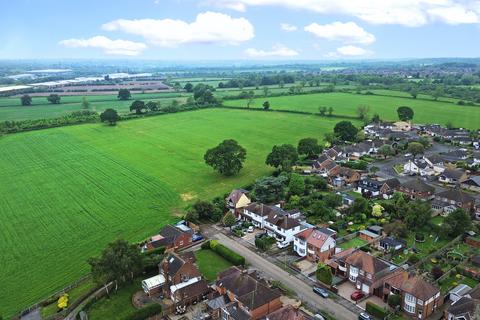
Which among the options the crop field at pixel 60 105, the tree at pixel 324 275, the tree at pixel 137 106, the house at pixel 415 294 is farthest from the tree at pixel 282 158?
the crop field at pixel 60 105

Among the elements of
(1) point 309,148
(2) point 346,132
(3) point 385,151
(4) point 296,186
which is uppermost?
(2) point 346,132

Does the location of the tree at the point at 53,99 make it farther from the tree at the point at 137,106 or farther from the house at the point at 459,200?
the house at the point at 459,200

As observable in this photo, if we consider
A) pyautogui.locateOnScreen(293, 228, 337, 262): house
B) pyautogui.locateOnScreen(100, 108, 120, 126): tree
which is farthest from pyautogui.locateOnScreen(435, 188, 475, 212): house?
pyautogui.locateOnScreen(100, 108, 120, 126): tree

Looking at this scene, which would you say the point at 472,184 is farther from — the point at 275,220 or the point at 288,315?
the point at 288,315

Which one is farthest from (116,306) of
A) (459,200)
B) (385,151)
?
(385,151)

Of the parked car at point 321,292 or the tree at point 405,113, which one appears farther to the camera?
the tree at point 405,113

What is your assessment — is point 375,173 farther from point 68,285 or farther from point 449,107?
point 449,107
